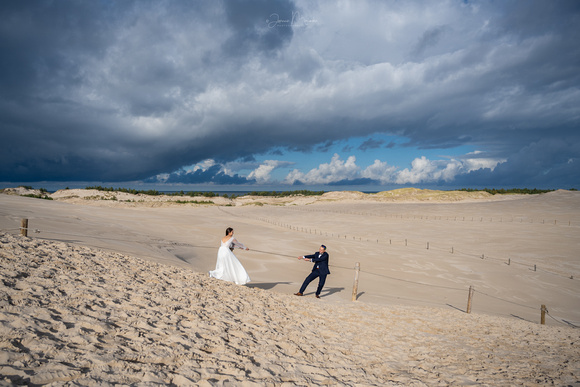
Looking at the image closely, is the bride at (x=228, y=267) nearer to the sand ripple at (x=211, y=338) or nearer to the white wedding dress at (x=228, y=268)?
the white wedding dress at (x=228, y=268)

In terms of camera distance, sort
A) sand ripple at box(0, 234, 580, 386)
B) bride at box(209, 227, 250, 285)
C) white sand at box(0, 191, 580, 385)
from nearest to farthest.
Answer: sand ripple at box(0, 234, 580, 386), white sand at box(0, 191, 580, 385), bride at box(209, 227, 250, 285)

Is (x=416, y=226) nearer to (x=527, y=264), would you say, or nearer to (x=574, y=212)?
(x=527, y=264)

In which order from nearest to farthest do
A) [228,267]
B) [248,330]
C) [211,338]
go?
[211,338], [248,330], [228,267]

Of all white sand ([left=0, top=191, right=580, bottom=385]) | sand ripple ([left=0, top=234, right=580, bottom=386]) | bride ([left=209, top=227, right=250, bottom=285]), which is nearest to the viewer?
sand ripple ([left=0, top=234, right=580, bottom=386])

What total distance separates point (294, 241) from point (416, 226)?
19877 millimetres

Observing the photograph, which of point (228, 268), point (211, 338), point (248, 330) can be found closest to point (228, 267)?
point (228, 268)

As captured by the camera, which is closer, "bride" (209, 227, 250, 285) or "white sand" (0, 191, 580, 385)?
"white sand" (0, 191, 580, 385)

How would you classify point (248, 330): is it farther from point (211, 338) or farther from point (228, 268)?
point (228, 268)

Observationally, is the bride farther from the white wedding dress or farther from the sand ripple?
the sand ripple

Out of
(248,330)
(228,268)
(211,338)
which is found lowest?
(248,330)

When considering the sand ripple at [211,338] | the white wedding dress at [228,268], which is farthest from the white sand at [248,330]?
the white wedding dress at [228,268]

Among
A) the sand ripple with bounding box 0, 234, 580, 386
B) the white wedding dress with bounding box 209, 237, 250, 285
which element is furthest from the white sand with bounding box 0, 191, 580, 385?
the white wedding dress with bounding box 209, 237, 250, 285

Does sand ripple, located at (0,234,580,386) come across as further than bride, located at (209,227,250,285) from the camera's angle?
No

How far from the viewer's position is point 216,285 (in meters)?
9.85
